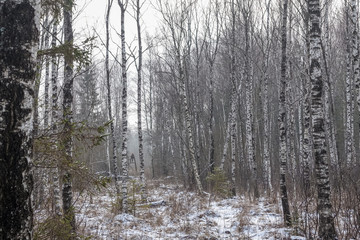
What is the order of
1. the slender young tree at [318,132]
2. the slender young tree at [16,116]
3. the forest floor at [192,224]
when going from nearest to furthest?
the slender young tree at [16,116] < the slender young tree at [318,132] < the forest floor at [192,224]

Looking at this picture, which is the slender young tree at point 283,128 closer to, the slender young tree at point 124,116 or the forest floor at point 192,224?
the forest floor at point 192,224

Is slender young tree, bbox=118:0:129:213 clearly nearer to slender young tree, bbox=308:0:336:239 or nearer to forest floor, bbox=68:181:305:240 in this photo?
forest floor, bbox=68:181:305:240

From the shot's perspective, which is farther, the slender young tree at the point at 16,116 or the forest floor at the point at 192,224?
the forest floor at the point at 192,224

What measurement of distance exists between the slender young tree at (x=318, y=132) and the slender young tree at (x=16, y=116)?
4392 mm

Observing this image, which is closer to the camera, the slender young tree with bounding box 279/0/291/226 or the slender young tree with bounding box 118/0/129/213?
the slender young tree with bounding box 279/0/291/226

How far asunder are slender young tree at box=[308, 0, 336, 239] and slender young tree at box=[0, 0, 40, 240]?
439cm

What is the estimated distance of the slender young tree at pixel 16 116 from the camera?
7.54 feet

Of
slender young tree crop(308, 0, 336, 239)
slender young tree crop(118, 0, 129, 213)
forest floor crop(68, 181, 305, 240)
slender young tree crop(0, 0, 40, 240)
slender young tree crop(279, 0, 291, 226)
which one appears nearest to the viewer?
slender young tree crop(0, 0, 40, 240)

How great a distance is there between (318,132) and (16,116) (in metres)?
4.57

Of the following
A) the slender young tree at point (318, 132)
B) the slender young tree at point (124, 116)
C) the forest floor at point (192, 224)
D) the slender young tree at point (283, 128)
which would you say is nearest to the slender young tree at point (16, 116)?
the forest floor at point (192, 224)

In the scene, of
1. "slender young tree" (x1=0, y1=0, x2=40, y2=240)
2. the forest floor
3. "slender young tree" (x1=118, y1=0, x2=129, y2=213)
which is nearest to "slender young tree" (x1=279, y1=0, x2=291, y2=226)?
the forest floor

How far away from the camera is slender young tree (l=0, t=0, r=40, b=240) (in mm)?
2299

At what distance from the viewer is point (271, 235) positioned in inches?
231

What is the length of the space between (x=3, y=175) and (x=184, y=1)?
39.6 feet
